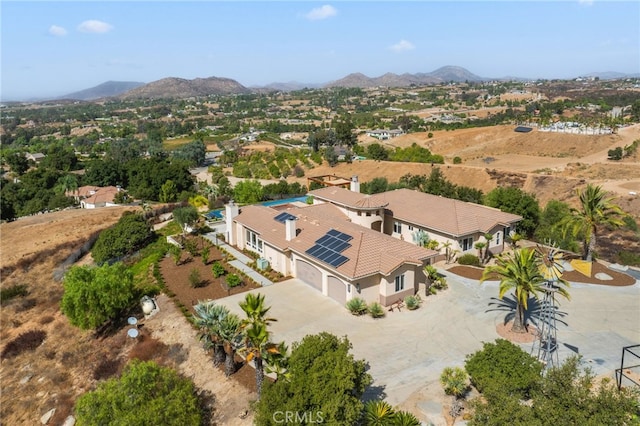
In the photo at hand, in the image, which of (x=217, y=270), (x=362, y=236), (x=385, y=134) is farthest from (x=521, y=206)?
(x=385, y=134)

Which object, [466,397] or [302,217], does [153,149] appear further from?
[466,397]

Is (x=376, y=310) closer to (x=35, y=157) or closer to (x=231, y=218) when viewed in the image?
(x=231, y=218)

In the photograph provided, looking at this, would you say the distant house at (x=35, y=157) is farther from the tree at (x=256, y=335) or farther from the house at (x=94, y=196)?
the tree at (x=256, y=335)

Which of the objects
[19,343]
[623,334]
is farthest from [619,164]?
[19,343]

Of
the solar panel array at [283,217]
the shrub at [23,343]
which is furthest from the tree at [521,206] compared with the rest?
the shrub at [23,343]

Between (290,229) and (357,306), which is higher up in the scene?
(290,229)

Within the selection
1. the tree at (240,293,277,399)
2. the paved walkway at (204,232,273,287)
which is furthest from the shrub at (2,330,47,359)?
the tree at (240,293,277,399)

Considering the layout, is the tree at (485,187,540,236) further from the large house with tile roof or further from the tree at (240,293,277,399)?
the tree at (240,293,277,399)
